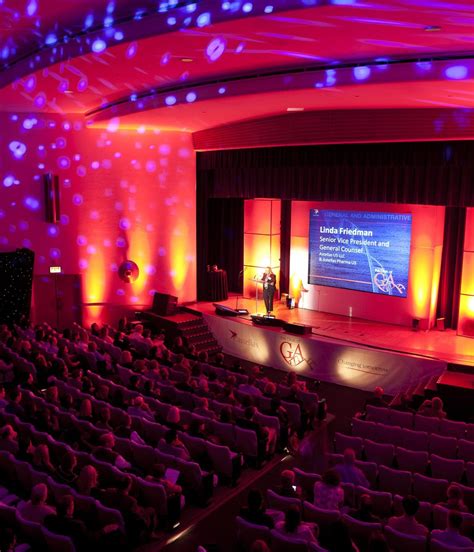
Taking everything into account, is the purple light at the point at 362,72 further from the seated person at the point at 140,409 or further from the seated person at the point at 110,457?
the seated person at the point at 110,457

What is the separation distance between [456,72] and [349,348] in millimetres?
6150

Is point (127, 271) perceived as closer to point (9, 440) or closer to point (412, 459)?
point (9, 440)

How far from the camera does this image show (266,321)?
13586 millimetres

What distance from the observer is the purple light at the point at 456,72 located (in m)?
7.31

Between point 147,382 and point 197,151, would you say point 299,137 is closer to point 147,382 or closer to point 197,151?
point 197,151

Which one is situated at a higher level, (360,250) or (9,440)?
(360,250)

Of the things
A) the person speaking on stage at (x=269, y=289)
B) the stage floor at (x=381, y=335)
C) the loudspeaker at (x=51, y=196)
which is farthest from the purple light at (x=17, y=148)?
Result: the person speaking on stage at (x=269, y=289)

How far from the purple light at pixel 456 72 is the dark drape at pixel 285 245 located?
9.11m

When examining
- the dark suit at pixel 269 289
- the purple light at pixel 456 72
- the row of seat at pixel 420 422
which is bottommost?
the row of seat at pixel 420 422

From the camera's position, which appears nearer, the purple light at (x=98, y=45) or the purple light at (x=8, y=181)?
the purple light at (x=98, y=45)

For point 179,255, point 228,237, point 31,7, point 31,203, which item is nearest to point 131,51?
point 31,7

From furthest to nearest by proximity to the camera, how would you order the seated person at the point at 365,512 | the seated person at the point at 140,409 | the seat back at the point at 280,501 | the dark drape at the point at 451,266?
the dark drape at the point at 451,266 < the seated person at the point at 140,409 < the seat back at the point at 280,501 < the seated person at the point at 365,512

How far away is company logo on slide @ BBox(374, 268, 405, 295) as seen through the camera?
1374 cm

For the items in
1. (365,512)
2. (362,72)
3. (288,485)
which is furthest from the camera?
(362,72)
